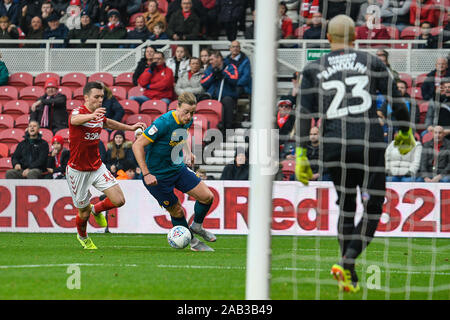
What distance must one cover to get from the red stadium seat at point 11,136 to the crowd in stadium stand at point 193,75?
0.06 metres

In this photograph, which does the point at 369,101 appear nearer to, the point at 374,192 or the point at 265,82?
the point at 374,192

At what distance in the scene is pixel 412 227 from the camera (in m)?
12.9

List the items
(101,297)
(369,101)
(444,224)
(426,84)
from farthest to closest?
(426,84)
(444,224)
(369,101)
(101,297)

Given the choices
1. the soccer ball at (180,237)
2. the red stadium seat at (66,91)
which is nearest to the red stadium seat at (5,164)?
the red stadium seat at (66,91)

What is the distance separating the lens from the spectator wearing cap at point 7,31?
1881 cm

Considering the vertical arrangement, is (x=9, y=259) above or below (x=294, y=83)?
below

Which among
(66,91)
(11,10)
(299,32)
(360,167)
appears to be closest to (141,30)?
(66,91)

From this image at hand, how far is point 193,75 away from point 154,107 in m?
1.06

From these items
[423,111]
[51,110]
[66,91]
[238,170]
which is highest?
[66,91]

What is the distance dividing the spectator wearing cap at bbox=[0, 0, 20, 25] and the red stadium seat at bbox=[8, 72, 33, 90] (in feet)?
6.09

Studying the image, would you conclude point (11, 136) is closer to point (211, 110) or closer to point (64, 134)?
point (64, 134)

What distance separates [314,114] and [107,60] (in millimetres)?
12149

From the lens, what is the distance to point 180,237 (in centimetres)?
952

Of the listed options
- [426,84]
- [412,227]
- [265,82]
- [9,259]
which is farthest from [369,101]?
[426,84]
